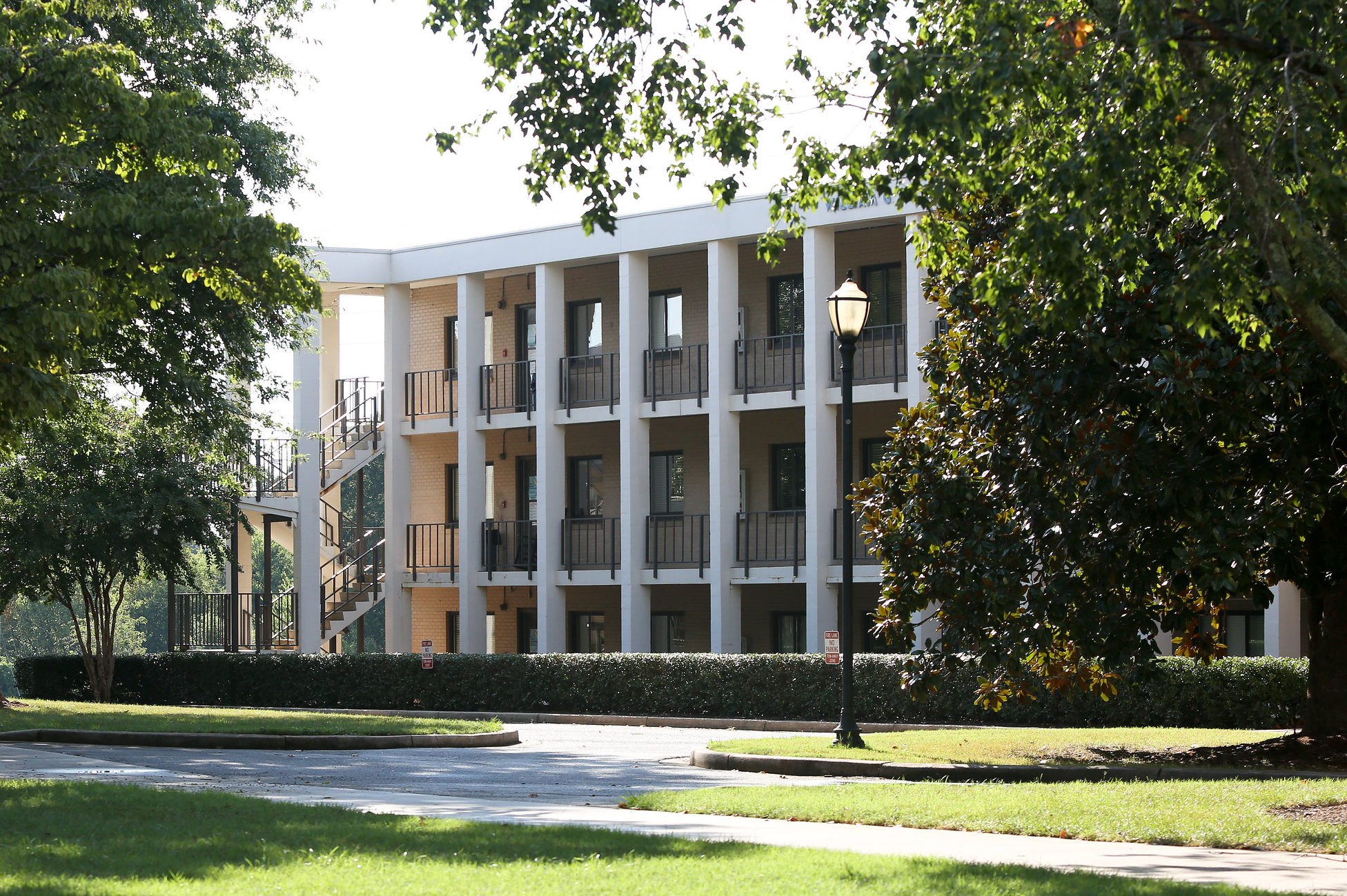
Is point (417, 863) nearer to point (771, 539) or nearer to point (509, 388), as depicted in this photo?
point (771, 539)

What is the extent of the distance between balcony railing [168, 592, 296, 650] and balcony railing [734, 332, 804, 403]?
11950 millimetres

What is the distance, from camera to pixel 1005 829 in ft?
35.6

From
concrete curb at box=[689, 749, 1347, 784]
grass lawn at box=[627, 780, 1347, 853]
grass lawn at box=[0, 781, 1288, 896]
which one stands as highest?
grass lawn at box=[0, 781, 1288, 896]

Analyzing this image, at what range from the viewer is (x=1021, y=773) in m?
14.9

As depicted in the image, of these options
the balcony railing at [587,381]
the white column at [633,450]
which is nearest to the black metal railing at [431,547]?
the balcony railing at [587,381]

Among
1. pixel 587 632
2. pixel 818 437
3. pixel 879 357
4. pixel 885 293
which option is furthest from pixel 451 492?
pixel 879 357

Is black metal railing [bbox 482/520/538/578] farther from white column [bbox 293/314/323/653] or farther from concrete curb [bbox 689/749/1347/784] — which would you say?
concrete curb [bbox 689/749/1347/784]

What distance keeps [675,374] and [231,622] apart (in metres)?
11.7

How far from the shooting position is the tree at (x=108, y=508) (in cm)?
2914

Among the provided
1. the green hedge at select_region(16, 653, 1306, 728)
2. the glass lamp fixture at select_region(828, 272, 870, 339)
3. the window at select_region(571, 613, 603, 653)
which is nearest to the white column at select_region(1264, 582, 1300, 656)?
the green hedge at select_region(16, 653, 1306, 728)

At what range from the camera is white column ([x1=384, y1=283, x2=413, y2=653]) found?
34.2 metres

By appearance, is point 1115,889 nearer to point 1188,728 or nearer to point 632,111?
point 632,111

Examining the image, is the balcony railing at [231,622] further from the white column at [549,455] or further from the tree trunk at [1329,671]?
the tree trunk at [1329,671]

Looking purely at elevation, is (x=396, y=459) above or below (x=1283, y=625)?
above
